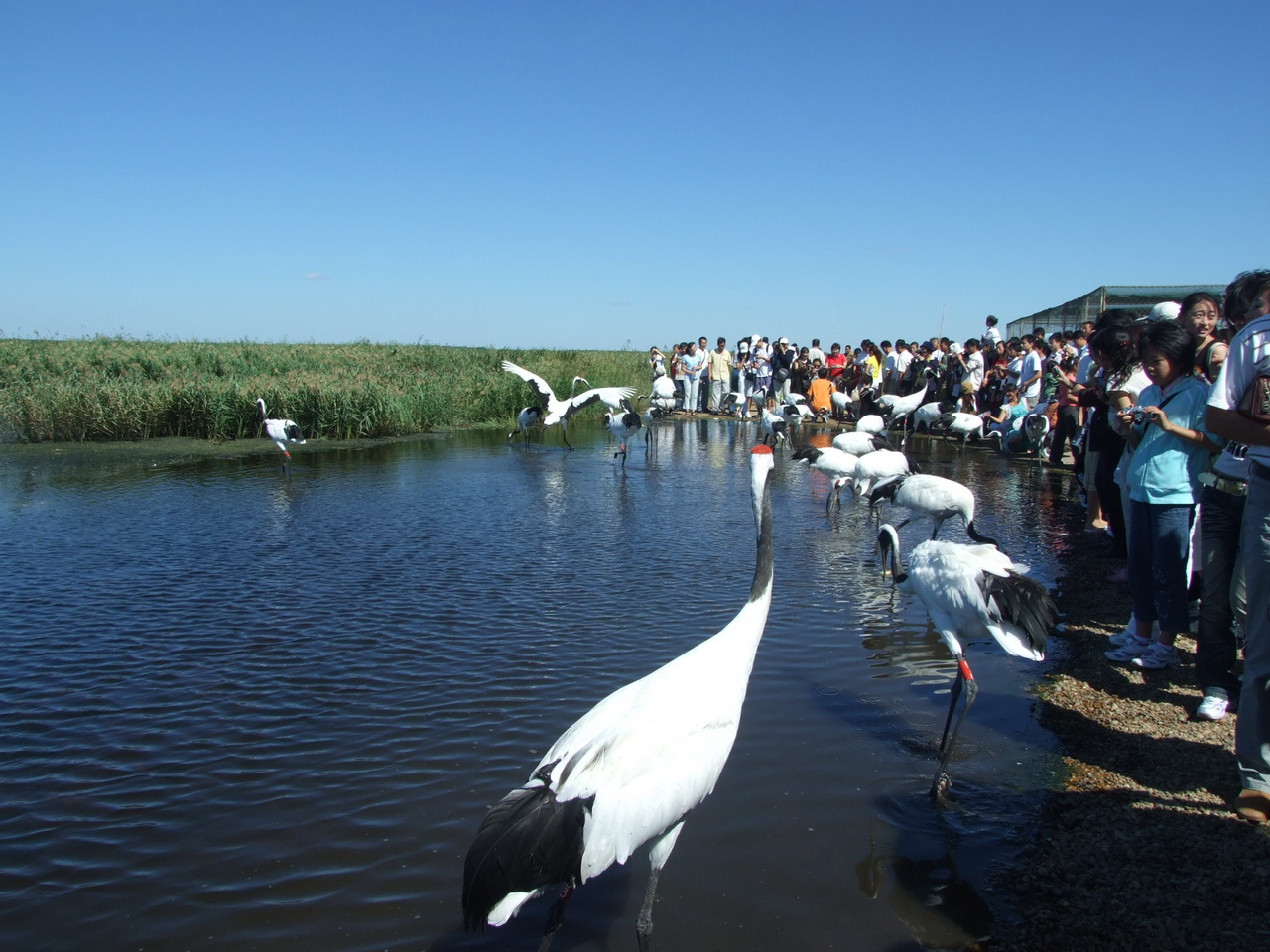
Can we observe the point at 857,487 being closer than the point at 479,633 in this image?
No

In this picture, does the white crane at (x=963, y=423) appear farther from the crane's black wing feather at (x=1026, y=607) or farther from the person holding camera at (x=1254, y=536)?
the person holding camera at (x=1254, y=536)

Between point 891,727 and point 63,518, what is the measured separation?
9.71 metres

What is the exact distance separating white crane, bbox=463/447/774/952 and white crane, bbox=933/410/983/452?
15.1 meters

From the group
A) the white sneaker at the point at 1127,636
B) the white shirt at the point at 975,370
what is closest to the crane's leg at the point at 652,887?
the white sneaker at the point at 1127,636

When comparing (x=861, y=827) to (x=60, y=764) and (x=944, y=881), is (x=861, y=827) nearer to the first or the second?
(x=944, y=881)

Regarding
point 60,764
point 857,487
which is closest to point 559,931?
point 60,764

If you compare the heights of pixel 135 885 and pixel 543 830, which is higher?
pixel 543 830

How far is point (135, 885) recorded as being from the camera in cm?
361

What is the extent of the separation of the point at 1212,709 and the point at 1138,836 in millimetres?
1326

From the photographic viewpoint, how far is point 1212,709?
4520mm

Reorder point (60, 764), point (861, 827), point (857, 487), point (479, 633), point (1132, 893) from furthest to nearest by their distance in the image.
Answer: point (857, 487), point (479, 633), point (60, 764), point (861, 827), point (1132, 893)

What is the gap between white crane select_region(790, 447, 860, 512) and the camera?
458 inches

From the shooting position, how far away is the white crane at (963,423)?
17500mm

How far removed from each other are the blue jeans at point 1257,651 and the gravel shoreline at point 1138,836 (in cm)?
28
